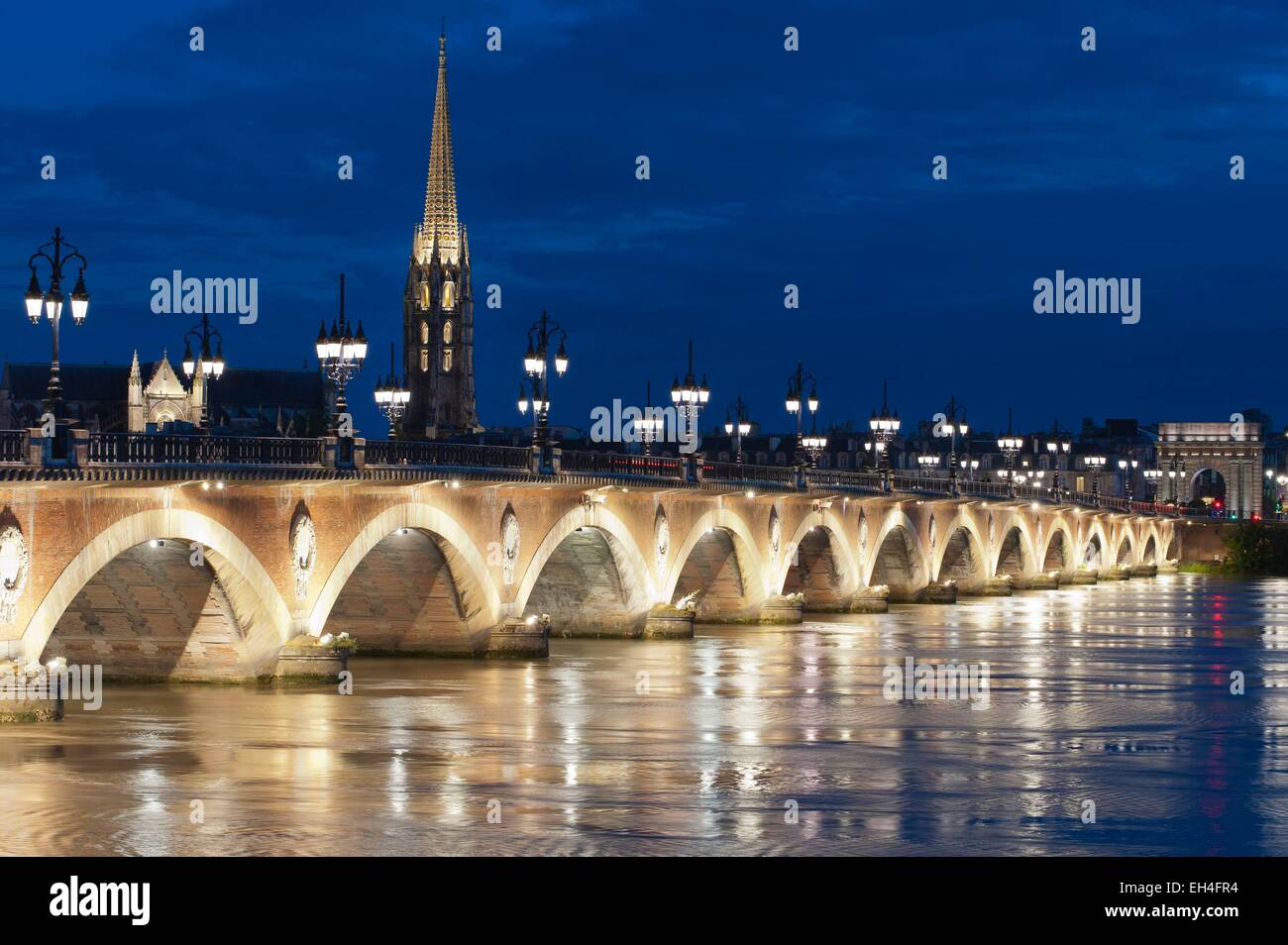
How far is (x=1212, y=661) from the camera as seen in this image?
52.6m

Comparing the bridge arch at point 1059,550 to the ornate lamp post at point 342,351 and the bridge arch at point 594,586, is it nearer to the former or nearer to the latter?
the bridge arch at point 594,586

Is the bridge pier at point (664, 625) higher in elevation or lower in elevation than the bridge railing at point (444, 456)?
lower

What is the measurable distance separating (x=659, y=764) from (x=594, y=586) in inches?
1034

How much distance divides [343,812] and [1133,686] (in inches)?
947

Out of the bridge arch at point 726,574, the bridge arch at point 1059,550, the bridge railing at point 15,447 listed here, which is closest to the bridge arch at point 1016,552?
the bridge arch at point 1059,550

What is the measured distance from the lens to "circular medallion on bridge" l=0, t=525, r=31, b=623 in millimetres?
31500

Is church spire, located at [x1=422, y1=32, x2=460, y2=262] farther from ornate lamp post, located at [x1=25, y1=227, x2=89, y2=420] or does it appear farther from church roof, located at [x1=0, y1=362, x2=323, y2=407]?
ornate lamp post, located at [x1=25, y1=227, x2=89, y2=420]

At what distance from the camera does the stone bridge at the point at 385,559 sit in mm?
33281

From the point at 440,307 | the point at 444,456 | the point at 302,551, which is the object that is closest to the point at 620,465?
the point at 444,456

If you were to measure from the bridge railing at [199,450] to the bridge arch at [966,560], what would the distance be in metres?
57.2

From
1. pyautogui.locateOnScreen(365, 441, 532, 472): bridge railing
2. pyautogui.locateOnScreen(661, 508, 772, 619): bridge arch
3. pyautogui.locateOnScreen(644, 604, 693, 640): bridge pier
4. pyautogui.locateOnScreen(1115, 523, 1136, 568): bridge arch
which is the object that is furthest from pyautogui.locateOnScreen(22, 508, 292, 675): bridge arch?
pyautogui.locateOnScreen(1115, 523, 1136, 568): bridge arch

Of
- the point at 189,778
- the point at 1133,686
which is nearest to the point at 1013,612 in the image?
the point at 1133,686

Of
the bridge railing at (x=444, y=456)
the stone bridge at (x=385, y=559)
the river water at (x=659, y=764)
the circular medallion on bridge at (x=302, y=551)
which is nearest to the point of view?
the river water at (x=659, y=764)
